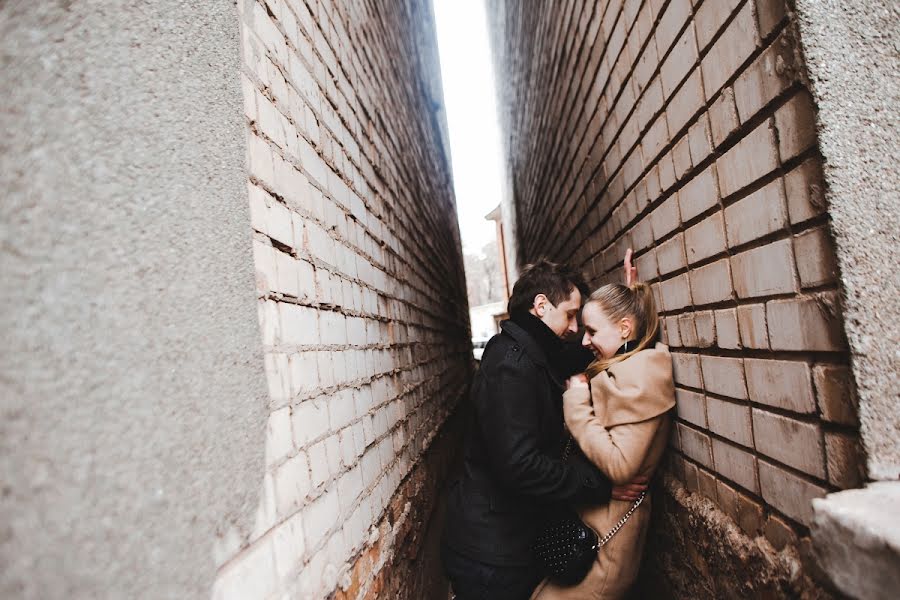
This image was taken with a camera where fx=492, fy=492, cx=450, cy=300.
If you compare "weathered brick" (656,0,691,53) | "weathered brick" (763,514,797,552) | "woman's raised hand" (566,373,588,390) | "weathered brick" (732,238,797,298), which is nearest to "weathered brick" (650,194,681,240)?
"weathered brick" (732,238,797,298)

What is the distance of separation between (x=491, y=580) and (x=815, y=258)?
5.70 ft

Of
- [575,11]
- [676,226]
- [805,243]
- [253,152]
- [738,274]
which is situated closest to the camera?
[805,243]

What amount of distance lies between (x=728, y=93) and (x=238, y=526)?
153 cm

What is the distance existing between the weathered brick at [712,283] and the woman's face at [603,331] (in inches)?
18.2

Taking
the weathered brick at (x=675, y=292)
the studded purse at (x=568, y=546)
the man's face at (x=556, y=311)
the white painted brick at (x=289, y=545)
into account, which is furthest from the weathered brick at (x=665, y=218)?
the white painted brick at (x=289, y=545)

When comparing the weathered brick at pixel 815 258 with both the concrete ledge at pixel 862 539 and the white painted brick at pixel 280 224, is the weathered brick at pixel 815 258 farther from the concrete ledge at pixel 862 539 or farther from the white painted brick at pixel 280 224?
the white painted brick at pixel 280 224

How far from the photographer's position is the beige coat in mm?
1825

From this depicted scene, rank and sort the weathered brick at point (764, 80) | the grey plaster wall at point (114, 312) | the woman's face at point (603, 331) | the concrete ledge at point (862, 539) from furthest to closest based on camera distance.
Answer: the woman's face at point (603, 331) < the weathered brick at point (764, 80) < the concrete ledge at point (862, 539) < the grey plaster wall at point (114, 312)

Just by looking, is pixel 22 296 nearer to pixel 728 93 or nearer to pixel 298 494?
pixel 298 494

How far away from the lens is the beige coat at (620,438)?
5.99 ft

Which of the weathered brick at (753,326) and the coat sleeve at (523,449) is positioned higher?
the weathered brick at (753,326)

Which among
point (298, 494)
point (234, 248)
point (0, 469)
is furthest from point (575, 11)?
point (0, 469)

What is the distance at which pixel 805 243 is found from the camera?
106 centimetres

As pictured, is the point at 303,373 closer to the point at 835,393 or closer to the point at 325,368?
the point at 325,368
